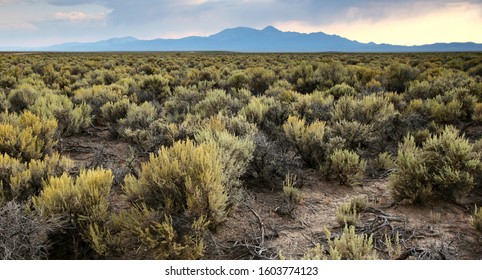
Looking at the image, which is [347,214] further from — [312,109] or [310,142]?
[312,109]

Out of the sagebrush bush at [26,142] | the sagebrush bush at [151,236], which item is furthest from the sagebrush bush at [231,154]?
the sagebrush bush at [26,142]

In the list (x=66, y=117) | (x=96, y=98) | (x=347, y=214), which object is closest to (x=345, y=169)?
(x=347, y=214)

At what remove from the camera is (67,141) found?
631 centimetres

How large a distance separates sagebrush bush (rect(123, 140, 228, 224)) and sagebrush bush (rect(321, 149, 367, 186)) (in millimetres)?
1892

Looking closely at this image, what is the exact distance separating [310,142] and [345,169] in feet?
2.54

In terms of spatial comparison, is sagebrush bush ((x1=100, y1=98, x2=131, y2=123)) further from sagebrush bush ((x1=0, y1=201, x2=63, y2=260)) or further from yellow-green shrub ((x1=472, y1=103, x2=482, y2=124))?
yellow-green shrub ((x1=472, y1=103, x2=482, y2=124))

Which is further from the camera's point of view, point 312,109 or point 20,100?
point 20,100

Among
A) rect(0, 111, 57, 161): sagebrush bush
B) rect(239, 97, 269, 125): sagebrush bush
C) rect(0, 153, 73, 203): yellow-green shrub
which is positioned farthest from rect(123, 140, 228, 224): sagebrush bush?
rect(239, 97, 269, 125): sagebrush bush

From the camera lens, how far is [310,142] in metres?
5.09

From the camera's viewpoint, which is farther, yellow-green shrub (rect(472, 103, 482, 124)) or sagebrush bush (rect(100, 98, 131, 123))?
sagebrush bush (rect(100, 98, 131, 123))

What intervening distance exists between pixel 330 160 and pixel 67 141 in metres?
4.68

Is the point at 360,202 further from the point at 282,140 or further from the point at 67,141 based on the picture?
the point at 67,141

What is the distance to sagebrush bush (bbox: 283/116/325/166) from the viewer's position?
5.03 meters

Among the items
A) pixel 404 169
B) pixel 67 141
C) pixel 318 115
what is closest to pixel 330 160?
pixel 404 169
